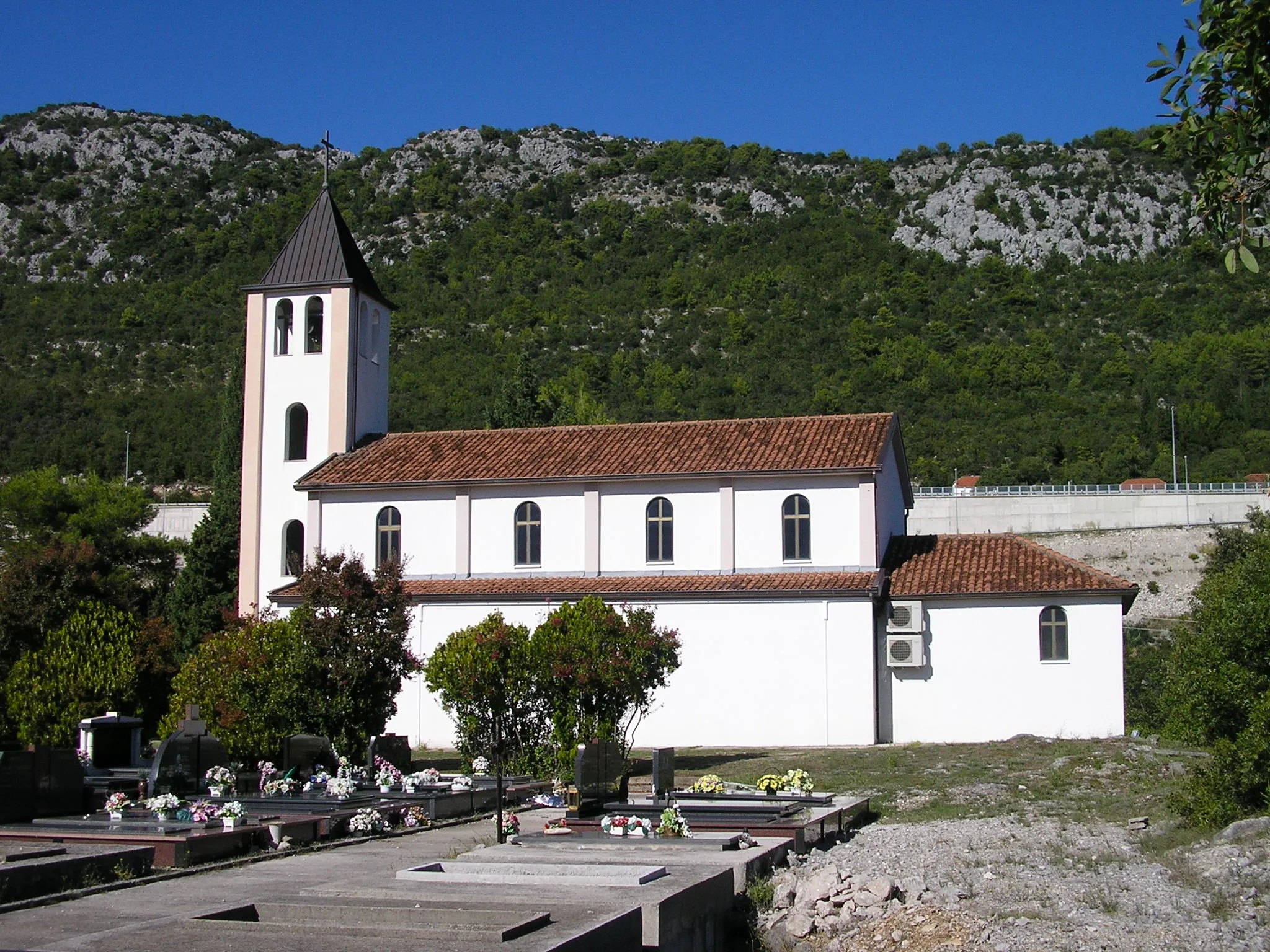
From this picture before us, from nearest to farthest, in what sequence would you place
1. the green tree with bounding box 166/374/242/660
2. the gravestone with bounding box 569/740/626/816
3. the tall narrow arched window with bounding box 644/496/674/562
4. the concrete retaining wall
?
the gravestone with bounding box 569/740/626/816 → the tall narrow arched window with bounding box 644/496/674/562 → the green tree with bounding box 166/374/242/660 → the concrete retaining wall

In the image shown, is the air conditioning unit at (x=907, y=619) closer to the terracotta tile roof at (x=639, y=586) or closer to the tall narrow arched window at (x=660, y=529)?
the terracotta tile roof at (x=639, y=586)

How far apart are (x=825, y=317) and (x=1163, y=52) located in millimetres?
96067

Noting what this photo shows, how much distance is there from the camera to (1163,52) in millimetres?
7160

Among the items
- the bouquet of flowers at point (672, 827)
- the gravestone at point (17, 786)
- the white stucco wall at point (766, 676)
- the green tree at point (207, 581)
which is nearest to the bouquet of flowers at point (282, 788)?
the gravestone at point (17, 786)

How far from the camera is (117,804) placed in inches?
635

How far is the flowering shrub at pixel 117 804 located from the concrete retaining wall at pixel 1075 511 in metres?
57.1

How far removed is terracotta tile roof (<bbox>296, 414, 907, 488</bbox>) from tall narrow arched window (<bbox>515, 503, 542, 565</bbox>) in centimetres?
97

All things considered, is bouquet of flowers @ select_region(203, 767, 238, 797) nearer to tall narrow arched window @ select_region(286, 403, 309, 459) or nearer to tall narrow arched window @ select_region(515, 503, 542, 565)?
tall narrow arched window @ select_region(515, 503, 542, 565)

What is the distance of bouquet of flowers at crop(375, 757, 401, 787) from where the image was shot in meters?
19.5

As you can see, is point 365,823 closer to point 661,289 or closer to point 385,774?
point 385,774

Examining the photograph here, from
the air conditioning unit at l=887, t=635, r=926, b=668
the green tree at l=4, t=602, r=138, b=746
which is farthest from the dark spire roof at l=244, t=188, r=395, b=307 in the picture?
the air conditioning unit at l=887, t=635, r=926, b=668

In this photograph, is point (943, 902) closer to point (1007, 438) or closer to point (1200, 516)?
point (1200, 516)

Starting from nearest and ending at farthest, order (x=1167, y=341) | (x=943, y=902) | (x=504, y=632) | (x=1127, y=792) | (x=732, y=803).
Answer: (x=943, y=902)
(x=732, y=803)
(x=1127, y=792)
(x=504, y=632)
(x=1167, y=341)

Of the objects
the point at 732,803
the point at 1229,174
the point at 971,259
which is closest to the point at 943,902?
the point at 732,803
